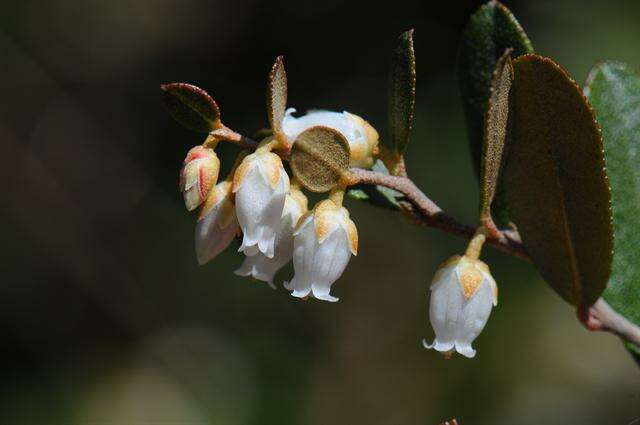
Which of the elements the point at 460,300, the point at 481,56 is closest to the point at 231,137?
the point at 460,300

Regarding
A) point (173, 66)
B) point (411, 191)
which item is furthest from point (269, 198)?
point (173, 66)

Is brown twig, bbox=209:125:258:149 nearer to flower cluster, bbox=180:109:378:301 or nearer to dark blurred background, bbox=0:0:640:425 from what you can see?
flower cluster, bbox=180:109:378:301

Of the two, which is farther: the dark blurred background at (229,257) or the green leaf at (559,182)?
the dark blurred background at (229,257)

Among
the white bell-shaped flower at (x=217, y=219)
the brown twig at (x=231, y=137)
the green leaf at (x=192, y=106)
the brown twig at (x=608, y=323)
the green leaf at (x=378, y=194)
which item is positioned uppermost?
the green leaf at (x=192, y=106)

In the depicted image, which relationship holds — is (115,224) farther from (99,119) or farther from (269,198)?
(269,198)

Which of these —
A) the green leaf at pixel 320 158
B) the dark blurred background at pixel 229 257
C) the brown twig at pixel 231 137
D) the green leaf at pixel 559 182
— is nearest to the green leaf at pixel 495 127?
the green leaf at pixel 559 182

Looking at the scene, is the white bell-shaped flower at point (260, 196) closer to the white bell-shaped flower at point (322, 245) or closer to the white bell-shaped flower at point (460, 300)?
the white bell-shaped flower at point (322, 245)

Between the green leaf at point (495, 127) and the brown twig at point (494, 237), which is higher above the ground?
the green leaf at point (495, 127)
